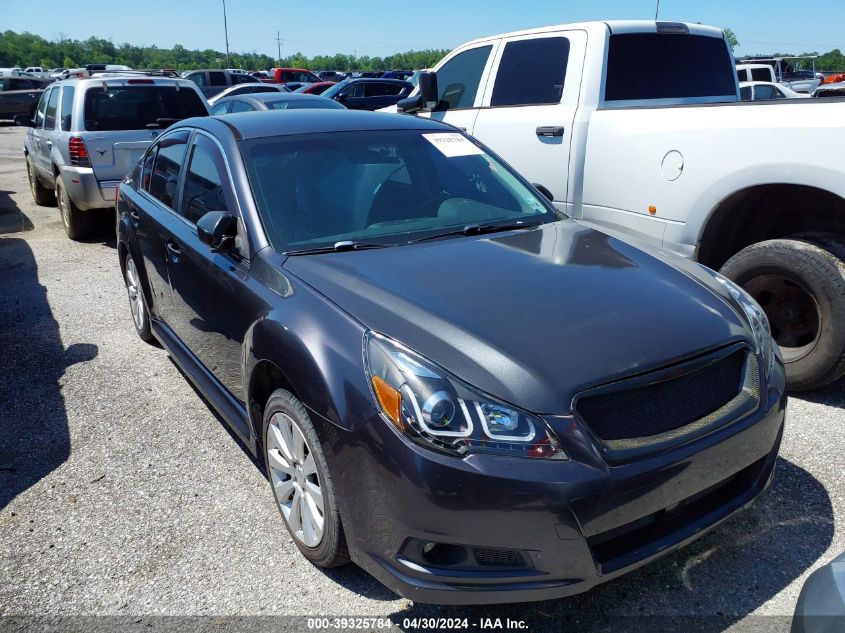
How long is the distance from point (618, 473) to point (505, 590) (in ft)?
1.63

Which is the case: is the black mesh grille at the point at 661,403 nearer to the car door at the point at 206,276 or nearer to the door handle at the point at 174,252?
the car door at the point at 206,276

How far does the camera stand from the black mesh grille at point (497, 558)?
2.17 m

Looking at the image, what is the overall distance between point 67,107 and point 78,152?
83 cm

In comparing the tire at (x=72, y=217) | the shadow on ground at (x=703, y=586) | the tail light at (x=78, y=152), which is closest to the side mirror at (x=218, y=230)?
the shadow on ground at (x=703, y=586)

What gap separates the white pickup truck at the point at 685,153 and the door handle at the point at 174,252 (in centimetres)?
225

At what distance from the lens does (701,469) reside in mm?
2355

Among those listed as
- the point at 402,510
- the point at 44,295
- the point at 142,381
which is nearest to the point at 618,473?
the point at 402,510

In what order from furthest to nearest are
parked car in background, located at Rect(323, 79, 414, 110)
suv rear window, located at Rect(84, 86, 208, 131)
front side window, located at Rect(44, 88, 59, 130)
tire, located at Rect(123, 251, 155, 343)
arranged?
parked car in background, located at Rect(323, 79, 414, 110) → front side window, located at Rect(44, 88, 59, 130) → suv rear window, located at Rect(84, 86, 208, 131) → tire, located at Rect(123, 251, 155, 343)

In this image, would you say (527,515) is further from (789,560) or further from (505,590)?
(789,560)

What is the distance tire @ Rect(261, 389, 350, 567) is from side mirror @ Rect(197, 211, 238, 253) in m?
0.81

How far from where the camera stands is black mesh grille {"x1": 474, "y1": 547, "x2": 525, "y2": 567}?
7.13 feet

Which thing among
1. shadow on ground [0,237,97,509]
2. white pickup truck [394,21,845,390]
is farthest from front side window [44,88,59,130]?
white pickup truck [394,21,845,390]

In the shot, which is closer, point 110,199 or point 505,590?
point 505,590

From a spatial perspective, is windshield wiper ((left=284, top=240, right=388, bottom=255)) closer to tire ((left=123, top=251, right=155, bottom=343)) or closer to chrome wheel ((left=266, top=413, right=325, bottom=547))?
chrome wheel ((left=266, top=413, right=325, bottom=547))
